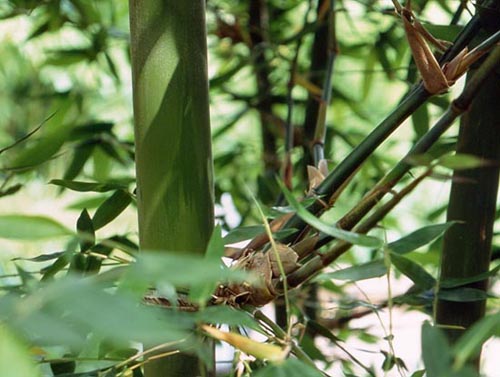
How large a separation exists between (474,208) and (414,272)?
0.05m

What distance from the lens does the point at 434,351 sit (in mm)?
184

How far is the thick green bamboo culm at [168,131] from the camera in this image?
292mm

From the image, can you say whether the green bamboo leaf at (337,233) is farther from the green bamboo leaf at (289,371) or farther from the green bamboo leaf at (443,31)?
the green bamboo leaf at (443,31)

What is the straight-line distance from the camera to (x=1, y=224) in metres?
0.18

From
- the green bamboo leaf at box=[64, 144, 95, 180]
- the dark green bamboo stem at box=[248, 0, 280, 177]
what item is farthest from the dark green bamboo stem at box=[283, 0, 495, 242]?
the dark green bamboo stem at box=[248, 0, 280, 177]

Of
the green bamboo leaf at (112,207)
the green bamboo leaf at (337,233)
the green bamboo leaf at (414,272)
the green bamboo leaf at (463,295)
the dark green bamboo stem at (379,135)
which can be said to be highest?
the dark green bamboo stem at (379,135)

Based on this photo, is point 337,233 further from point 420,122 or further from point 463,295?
point 420,122

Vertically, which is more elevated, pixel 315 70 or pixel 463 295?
pixel 315 70

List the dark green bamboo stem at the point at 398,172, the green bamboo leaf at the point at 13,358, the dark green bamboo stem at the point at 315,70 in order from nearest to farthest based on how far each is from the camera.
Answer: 1. the green bamboo leaf at the point at 13,358
2. the dark green bamboo stem at the point at 398,172
3. the dark green bamboo stem at the point at 315,70

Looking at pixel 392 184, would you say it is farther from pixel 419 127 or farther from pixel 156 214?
pixel 419 127

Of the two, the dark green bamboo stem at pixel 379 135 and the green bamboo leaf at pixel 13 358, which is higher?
the dark green bamboo stem at pixel 379 135

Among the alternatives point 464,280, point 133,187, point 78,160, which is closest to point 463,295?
point 464,280

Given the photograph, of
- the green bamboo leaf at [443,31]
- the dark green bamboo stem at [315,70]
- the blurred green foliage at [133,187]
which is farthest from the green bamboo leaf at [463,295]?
the dark green bamboo stem at [315,70]

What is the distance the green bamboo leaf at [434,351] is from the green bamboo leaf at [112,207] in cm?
17
